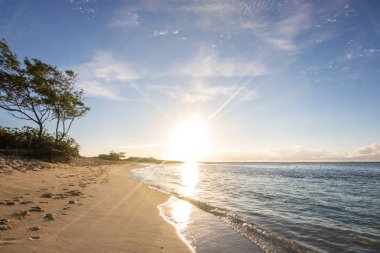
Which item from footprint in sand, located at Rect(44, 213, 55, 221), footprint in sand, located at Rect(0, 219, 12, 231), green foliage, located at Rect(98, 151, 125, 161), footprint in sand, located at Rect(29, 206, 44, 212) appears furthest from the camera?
green foliage, located at Rect(98, 151, 125, 161)

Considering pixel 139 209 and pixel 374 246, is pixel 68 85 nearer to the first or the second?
pixel 139 209

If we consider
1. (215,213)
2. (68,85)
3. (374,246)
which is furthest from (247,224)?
(68,85)

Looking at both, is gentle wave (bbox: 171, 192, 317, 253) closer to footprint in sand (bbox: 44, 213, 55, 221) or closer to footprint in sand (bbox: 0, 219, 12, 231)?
footprint in sand (bbox: 44, 213, 55, 221)

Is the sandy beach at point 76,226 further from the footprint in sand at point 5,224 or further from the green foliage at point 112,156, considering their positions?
the green foliage at point 112,156

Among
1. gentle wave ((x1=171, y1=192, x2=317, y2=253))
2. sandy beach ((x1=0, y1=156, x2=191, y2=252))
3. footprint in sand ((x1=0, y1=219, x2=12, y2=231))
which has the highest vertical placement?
footprint in sand ((x1=0, y1=219, x2=12, y2=231))

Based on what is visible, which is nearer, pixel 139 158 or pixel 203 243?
pixel 203 243

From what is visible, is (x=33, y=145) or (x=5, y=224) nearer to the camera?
(x=5, y=224)

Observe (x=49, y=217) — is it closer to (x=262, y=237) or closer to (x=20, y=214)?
(x=20, y=214)

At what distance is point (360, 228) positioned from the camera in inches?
350

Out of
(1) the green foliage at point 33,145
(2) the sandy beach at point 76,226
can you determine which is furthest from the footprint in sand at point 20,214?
(1) the green foliage at point 33,145

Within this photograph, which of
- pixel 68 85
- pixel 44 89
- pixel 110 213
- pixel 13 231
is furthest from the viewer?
pixel 68 85

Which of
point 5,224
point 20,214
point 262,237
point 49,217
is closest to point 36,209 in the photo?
point 20,214

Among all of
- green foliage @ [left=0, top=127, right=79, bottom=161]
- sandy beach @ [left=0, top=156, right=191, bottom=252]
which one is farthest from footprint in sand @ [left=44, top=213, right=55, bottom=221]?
green foliage @ [left=0, top=127, right=79, bottom=161]

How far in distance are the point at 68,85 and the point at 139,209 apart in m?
27.3
